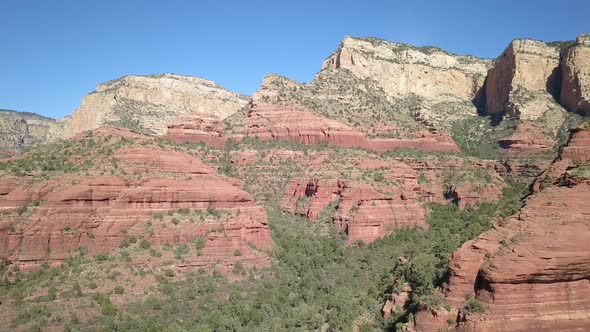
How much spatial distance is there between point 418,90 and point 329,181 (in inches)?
2098

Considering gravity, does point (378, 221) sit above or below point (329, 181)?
below

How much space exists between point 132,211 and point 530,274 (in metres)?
30.4

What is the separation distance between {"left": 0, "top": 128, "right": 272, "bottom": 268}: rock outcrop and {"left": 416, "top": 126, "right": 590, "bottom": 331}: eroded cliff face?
21.1m

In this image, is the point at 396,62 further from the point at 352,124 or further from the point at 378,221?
the point at 378,221

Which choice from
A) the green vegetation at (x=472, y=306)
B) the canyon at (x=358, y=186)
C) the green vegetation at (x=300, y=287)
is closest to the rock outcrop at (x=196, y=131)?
the canyon at (x=358, y=186)

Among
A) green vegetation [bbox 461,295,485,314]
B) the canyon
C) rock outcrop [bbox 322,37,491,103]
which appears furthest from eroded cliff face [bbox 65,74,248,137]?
green vegetation [bbox 461,295,485,314]

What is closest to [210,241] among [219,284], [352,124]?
[219,284]

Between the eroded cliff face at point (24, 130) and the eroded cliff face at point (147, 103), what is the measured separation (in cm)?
1927

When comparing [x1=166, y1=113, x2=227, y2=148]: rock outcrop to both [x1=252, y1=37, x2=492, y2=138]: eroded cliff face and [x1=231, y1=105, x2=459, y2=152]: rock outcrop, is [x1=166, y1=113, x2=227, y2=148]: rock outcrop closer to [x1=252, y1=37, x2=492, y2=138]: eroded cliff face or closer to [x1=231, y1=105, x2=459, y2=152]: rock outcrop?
[x1=231, y1=105, x2=459, y2=152]: rock outcrop

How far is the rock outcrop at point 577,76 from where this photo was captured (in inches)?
3418

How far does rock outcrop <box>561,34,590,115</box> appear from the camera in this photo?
8681cm

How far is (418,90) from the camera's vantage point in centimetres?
10788

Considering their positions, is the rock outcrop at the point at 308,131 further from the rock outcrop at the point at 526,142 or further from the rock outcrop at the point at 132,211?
the rock outcrop at the point at 132,211

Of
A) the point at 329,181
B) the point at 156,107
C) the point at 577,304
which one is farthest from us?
the point at 156,107
